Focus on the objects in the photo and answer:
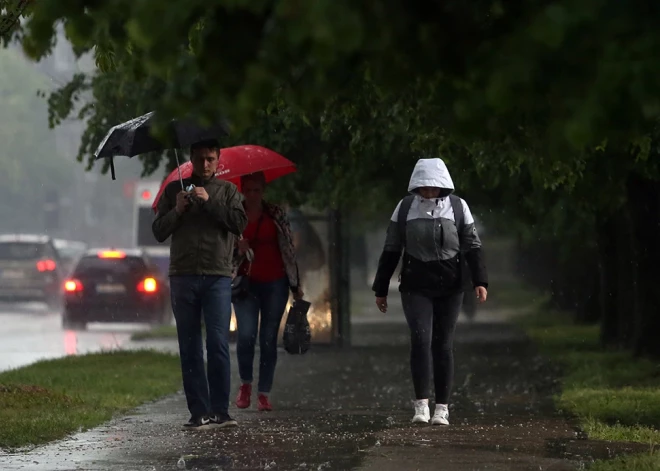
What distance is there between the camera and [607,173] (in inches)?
649

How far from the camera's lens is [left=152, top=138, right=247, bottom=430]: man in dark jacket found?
978cm

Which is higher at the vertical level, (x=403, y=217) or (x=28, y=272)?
(x=403, y=217)

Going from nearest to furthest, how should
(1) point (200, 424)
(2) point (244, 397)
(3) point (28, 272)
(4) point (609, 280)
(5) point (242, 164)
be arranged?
(1) point (200, 424) → (5) point (242, 164) → (2) point (244, 397) → (4) point (609, 280) → (3) point (28, 272)

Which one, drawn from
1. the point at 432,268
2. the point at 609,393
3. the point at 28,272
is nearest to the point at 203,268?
the point at 432,268

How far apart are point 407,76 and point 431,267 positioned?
228 inches

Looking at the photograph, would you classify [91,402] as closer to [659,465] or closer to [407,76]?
[659,465]

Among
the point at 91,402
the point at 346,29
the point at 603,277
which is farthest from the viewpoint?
the point at 603,277

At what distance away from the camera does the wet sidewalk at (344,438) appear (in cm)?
816

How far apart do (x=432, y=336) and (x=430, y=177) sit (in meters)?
1.03

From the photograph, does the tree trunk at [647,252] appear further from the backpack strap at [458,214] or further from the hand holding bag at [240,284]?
the backpack strap at [458,214]

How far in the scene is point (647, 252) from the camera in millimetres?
17922

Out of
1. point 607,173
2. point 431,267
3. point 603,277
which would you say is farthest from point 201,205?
point 603,277

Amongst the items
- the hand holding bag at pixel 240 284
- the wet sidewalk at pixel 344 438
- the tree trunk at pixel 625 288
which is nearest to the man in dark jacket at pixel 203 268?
the wet sidewalk at pixel 344 438

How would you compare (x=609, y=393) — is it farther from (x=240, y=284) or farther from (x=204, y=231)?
(x=204, y=231)
